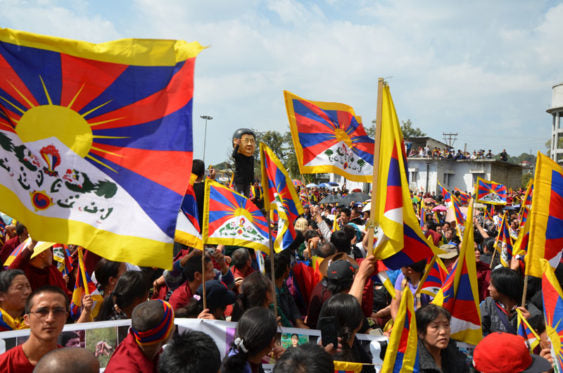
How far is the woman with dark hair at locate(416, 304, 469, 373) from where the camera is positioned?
3.41 m

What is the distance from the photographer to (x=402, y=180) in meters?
4.34

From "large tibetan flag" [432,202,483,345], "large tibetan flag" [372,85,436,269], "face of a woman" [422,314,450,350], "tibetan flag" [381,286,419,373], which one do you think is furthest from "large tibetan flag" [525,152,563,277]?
"tibetan flag" [381,286,419,373]

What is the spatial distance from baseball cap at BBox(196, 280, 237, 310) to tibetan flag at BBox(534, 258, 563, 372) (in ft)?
8.06

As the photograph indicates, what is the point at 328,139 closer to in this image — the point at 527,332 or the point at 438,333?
the point at 527,332

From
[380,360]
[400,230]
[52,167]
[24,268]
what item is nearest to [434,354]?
[380,360]

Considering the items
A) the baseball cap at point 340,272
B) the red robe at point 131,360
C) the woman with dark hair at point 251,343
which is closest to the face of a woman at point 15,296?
the red robe at point 131,360

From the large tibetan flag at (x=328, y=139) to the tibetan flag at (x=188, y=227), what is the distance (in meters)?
2.48

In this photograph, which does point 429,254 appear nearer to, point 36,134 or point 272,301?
point 272,301

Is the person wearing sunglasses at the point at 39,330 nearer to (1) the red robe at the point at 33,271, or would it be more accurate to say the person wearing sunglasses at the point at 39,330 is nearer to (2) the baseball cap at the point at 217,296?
(2) the baseball cap at the point at 217,296

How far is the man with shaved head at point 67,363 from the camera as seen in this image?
2.29m

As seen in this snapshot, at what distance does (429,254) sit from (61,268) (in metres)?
4.44

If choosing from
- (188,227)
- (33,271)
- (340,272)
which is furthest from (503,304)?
(33,271)

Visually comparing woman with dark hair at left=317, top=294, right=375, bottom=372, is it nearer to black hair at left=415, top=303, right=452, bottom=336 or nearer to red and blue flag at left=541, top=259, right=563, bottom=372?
black hair at left=415, top=303, right=452, bottom=336

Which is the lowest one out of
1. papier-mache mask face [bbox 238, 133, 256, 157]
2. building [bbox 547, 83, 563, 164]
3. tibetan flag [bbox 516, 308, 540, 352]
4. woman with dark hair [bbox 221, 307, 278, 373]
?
tibetan flag [bbox 516, 308, 540, 352]
